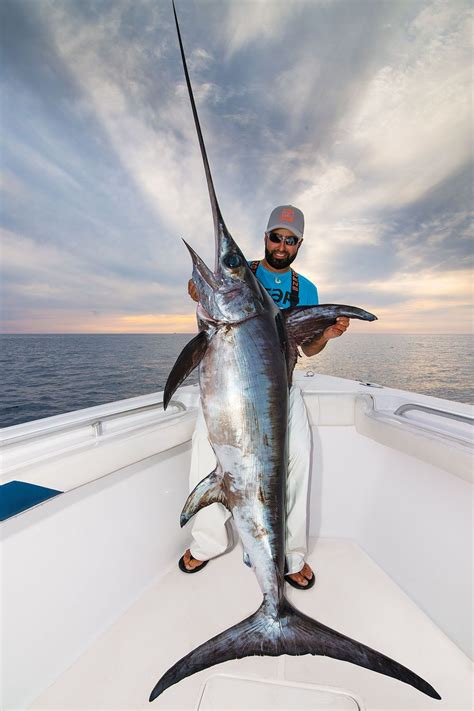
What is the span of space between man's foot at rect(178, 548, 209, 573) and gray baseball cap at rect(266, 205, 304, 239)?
2.32 meters

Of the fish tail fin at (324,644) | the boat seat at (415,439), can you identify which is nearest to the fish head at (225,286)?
the boat seat at (415,439)

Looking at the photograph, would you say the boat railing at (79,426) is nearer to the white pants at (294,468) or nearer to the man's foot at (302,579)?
the white pants at (294,468)

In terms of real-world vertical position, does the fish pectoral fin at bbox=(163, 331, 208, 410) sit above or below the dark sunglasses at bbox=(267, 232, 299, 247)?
below

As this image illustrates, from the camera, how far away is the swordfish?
1.42m

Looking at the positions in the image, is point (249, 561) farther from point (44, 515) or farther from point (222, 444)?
point (44, 515)

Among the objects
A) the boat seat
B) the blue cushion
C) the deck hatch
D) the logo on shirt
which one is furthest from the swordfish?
the logo on shirt

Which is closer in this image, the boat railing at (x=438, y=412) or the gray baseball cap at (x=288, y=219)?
the boat railing at (x=438, y=412)

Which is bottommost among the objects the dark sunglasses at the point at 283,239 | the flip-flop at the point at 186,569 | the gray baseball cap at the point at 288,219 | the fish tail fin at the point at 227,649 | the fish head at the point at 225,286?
the flip-flop at the point at 186,569

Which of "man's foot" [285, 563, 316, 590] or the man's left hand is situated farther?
"man's foot" [285, 563, 316, 590]

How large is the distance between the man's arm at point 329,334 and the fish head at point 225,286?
0.53 m

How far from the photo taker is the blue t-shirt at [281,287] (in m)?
2.47

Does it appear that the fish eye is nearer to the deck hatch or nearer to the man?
the man

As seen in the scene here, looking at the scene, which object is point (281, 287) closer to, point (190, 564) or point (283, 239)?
point (283, 239)

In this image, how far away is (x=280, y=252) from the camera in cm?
243
